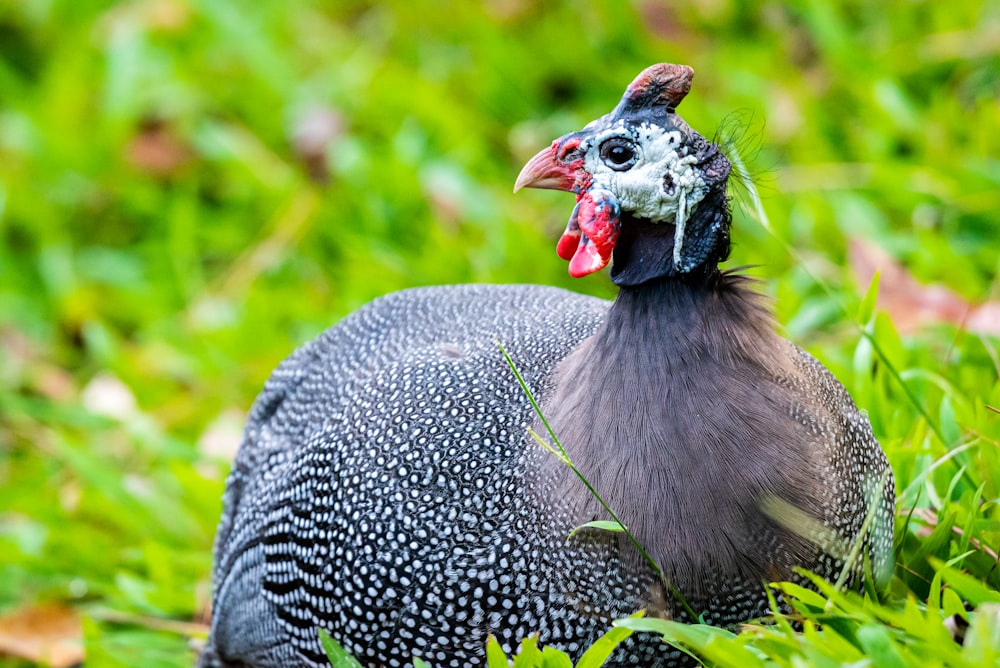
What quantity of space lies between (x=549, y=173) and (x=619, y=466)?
655 millimetres

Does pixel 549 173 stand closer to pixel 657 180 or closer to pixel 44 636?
pixel 657 180

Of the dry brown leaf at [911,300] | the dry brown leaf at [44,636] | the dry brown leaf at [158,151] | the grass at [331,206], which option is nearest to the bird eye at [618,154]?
the grass at [331,206]

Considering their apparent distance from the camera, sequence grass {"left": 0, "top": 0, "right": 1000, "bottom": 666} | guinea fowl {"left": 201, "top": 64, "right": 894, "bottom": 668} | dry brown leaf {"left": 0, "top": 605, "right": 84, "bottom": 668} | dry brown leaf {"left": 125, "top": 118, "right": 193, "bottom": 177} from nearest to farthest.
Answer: guinea fowl {"left": 201, "top": 64, "right": 894, "bottom": 668} < dry brown leaf {"left": 0, "top": 605, "right": 84, "bottom": 668} < grass {"left": 0, "top": 0, "right": 1000, "bottom": 666} < dry brown leaf {"left": 125, "top": 118, "right": 193, "bottom": 177}

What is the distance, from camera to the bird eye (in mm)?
2562

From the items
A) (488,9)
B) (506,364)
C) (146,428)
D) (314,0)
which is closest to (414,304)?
(506,364)

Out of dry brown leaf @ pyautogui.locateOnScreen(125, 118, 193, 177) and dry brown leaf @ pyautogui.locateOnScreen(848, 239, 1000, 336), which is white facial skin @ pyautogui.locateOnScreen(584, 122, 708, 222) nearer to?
dry brown leaf @ pyautogui.locateOnScreen(848, 239, 1000, 336)

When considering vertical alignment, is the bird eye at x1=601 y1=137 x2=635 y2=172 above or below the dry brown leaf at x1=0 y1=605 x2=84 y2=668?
above

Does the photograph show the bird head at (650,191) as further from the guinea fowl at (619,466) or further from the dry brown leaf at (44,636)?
the dry brown leaf at (44,636)

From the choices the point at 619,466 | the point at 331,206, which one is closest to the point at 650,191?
the point at 619,466

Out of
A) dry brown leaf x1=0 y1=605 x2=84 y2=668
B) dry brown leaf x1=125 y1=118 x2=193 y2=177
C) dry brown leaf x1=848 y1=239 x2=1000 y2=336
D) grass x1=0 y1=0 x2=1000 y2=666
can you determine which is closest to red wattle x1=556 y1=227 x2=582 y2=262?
grass x1=0 y1=0 x2=1000 y2=666

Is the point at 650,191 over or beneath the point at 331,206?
beneath

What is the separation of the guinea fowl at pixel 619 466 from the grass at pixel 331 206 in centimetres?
44

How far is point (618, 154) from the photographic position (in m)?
2.58

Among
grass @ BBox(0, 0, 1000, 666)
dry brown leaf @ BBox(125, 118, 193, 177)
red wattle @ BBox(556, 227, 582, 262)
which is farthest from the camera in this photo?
dry brown leaf @ BBox(125, 118, 193, 177)
